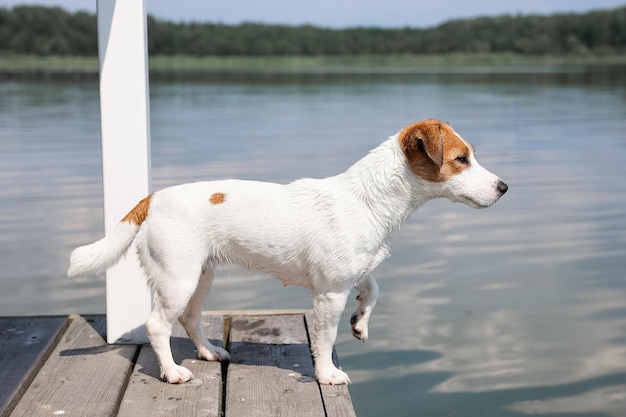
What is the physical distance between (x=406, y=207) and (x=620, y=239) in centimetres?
536

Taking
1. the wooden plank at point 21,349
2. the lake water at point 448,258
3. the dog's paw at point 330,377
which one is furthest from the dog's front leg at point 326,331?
the wooden plank at point 21,349

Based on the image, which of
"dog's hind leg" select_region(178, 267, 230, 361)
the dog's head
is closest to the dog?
the dog's head

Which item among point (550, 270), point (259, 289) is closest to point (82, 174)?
point (259, 289)

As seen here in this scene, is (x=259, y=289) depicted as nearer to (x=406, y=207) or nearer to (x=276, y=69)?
(x=406, y=207)

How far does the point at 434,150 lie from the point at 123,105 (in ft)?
6.07

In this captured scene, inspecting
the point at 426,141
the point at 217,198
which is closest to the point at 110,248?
the point at 217,198

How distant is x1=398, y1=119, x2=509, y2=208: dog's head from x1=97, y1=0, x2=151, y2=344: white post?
1.57 meters

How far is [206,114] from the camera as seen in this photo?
23406 mm

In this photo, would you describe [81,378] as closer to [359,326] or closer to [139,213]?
[139,213]

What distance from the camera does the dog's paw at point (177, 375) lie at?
4.48m

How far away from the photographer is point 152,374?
4656mm

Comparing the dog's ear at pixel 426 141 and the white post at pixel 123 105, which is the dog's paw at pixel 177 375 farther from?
the dog's ear at pixel 426 141

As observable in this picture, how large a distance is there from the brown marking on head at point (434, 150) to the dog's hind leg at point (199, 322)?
127cm

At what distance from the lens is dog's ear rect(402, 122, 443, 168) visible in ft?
13.7
